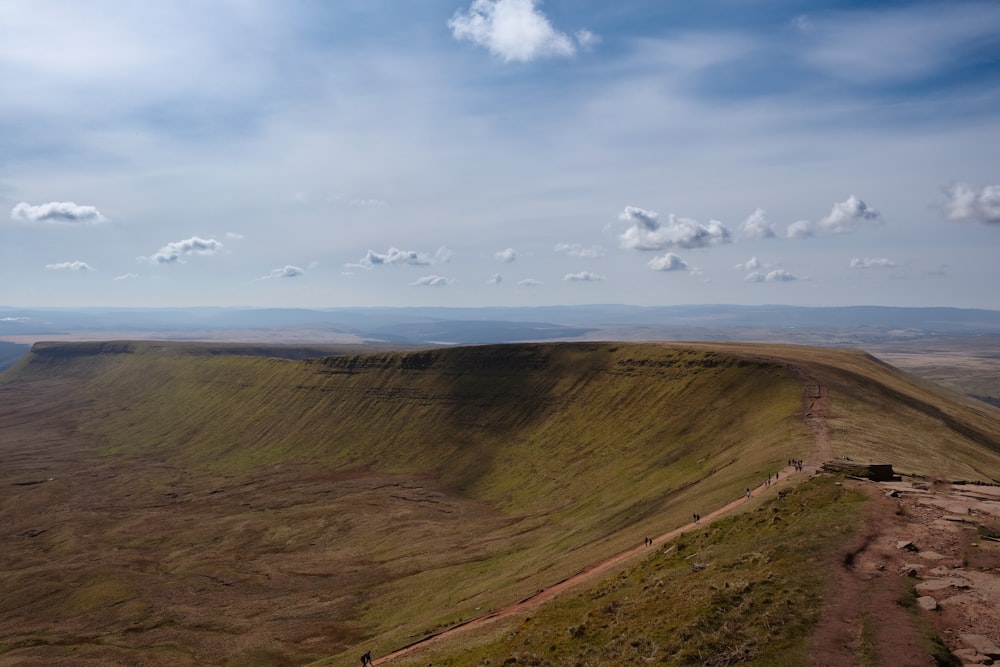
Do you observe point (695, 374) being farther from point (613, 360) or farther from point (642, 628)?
point (642, 628)

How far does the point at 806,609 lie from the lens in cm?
3102

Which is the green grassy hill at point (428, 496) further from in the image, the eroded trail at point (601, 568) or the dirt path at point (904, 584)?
the dirt path at point (904, 584)

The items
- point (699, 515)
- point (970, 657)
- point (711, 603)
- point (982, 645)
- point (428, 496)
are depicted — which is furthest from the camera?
point (428, 496)

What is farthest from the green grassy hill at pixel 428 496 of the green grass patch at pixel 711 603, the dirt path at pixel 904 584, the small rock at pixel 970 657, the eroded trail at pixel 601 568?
the small rock at pixel 970 657

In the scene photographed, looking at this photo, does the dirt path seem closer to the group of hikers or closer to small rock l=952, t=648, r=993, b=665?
small rock l=952, t=648, r=993, b=665

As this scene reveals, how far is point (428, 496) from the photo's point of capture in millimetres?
139500

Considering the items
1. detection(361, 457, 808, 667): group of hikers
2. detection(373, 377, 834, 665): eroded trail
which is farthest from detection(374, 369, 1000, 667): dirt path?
detection(361, 457, 808, 667): group of hikers

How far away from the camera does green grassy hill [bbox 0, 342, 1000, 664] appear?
249 feet

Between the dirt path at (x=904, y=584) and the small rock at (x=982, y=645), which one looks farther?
the dirt path at (x=904, y=584)

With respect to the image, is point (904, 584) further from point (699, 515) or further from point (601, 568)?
point (699, 515)

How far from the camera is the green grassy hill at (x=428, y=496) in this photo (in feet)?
249

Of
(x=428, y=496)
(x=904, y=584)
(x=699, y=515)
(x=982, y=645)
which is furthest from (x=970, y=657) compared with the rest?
(x=428, y=496)

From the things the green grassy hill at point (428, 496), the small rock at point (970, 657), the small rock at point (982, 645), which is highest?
the small rock at point (982, 645)

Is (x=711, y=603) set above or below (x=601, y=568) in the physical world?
above
